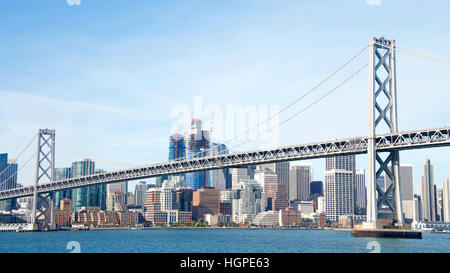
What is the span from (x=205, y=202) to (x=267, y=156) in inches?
5169

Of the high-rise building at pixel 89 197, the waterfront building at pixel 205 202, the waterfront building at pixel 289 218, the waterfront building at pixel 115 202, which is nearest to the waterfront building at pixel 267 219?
the waterfront building at pixel 289 218

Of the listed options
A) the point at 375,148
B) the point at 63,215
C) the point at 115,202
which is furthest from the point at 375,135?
the point at 115,202

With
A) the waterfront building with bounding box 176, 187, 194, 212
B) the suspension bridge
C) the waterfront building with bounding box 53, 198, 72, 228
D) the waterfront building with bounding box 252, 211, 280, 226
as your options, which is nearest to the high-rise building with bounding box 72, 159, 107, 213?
the waterfront building with bounding box 176, 187, 194, 212

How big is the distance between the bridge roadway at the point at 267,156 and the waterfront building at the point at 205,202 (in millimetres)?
99455

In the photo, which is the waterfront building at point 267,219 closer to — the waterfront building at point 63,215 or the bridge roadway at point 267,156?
the waterfront building at point 63,215

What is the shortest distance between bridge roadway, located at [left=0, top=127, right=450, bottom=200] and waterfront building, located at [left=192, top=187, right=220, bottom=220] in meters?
99.5
